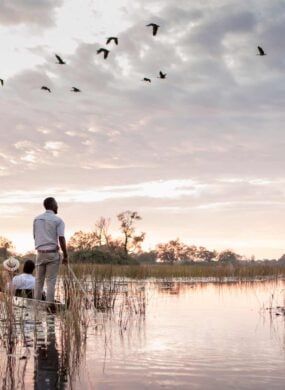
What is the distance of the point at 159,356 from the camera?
28.7 feet

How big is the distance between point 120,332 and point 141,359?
2645 mm

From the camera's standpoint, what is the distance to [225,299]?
65.4 feet

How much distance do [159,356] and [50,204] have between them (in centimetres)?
485

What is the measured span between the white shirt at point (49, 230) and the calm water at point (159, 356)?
1550 millimetres

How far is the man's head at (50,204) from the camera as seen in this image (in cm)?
1259

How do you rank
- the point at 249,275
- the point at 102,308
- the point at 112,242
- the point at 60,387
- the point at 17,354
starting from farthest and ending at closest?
the point at 112,242, the point at 249,275, the point at 102,308, the point at 17,354, the point at 60,387

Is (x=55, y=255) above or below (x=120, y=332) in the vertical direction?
above

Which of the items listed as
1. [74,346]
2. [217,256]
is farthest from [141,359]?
[217,256]

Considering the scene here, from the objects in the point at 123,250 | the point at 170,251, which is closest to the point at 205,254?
the point at 170,251

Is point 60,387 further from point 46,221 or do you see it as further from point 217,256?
point 217,256

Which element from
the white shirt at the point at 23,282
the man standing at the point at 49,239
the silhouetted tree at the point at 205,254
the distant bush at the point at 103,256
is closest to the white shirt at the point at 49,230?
the man standing at the point at 49,239

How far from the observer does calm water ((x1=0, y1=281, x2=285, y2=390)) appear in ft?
23.2

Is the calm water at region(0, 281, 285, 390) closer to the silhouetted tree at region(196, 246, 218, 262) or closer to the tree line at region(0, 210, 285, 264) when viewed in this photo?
the tree line at region(0, 210, 285, 264)

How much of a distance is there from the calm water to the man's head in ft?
7.36
